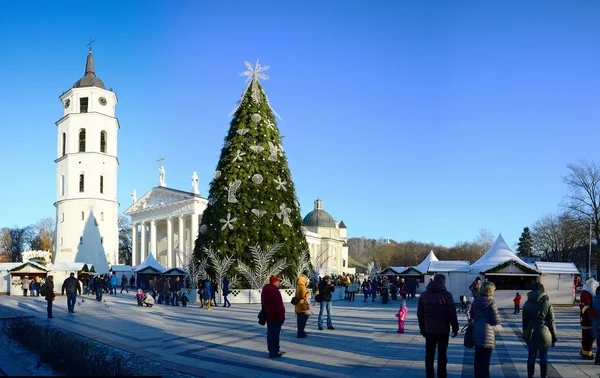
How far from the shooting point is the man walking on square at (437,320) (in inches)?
335

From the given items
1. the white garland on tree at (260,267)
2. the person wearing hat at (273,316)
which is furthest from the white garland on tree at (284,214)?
the person wearing hat at (273,316)

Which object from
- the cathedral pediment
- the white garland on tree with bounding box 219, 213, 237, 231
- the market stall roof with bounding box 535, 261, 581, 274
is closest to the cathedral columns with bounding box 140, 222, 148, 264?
the cathedral pediment

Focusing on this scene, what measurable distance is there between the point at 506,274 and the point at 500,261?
2.23 ft

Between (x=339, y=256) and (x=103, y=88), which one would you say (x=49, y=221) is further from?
(x=339, y=256)

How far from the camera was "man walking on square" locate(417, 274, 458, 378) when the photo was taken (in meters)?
8.51

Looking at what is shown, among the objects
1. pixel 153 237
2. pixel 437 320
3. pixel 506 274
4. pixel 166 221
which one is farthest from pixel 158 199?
pixel 437 320

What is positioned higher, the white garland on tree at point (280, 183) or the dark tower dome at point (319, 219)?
the dark tower dome at point (319, 219)

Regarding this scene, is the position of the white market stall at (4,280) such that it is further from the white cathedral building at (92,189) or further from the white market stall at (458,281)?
the white market stall at (458,281)

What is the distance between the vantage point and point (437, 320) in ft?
27.9

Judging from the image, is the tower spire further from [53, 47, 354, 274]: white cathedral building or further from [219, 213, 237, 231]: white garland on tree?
[219, 213, 237, 231]: white garland on tree

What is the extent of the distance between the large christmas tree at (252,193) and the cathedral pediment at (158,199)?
1585 inches

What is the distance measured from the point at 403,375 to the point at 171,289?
2186cm

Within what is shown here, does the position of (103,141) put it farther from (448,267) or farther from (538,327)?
(538,327)

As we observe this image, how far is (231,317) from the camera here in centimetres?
2116
